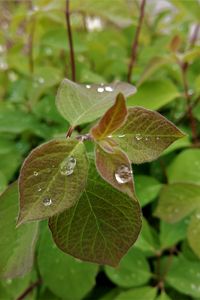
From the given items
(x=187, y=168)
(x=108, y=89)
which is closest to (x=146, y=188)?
(x=187, y=168)

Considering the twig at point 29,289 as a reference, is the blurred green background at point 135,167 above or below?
above

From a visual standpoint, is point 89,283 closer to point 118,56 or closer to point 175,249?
point 175,249

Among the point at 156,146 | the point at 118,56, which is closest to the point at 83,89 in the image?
the point at 156,146

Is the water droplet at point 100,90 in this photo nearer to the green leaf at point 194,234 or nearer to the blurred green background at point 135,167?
the blurred green background at point 135,167

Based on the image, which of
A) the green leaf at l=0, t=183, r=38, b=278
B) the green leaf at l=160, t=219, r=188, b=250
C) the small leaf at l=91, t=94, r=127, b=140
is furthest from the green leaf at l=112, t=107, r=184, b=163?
the green leaf at l=160, t=219, r=188, b=250

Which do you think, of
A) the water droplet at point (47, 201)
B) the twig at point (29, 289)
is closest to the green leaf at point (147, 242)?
the twig at point (29, 289)

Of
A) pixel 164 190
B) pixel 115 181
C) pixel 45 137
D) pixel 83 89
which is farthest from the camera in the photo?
pixel 45 137
